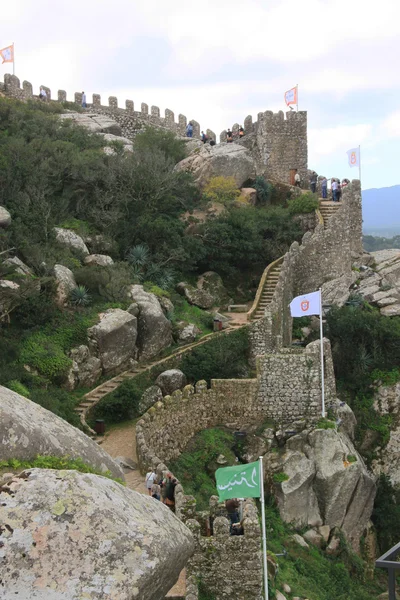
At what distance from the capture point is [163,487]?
52.6ft

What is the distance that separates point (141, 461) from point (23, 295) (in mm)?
7470

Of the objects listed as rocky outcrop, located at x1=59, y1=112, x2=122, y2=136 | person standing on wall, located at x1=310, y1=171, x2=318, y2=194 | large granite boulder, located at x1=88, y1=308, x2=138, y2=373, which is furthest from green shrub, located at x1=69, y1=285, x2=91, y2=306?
rocky outcrop, located at x1=59, y1=112, x2=122, y2=136

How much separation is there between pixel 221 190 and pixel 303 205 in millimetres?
3893

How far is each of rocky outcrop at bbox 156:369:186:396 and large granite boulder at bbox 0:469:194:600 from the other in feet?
51.5

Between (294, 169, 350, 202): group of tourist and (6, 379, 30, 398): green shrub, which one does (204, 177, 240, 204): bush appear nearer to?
(294, 169, 350, 202): group of tourist

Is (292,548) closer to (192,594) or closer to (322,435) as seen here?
(322,435)

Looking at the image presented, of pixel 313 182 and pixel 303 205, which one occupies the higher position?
pixel 313 182

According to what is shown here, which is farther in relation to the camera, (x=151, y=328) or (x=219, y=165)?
(x=219, y=165)

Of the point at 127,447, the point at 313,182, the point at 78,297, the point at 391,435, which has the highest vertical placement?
the point at 313,182

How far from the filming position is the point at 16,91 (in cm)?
4541

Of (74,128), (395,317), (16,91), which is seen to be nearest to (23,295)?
(395,317)

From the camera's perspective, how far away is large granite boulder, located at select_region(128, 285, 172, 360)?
2564 cm

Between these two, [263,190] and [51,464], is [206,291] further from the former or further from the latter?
[51,464]

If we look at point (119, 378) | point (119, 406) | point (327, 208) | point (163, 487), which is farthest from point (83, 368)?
point (327, 208)
